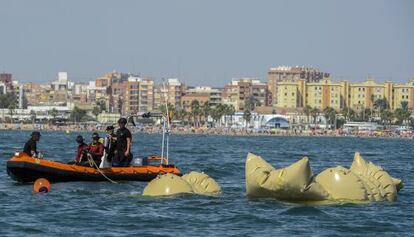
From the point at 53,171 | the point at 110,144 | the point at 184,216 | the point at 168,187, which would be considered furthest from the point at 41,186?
the point at 184,216

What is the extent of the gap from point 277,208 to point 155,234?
15.0 feet

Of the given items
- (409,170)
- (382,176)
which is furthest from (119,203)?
(409,170)

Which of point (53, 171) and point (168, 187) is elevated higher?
point (53, 171)

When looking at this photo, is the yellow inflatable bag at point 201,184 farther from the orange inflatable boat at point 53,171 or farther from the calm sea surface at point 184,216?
the orange inflatable boat at point 53,171

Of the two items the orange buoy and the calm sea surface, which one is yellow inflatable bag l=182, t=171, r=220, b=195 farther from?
the orange buoy

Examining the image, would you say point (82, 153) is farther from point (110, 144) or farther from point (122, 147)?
point (122, 147)

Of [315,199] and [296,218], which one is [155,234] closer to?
[296,218]

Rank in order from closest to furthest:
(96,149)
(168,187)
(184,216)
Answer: (184,216) < (168,187) < (96,149)

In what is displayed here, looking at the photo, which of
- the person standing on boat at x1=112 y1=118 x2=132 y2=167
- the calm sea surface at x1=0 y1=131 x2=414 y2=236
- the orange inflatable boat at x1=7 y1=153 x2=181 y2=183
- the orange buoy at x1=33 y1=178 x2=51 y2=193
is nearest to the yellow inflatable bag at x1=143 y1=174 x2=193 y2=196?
the calm sea surface at x1=0 y1=131 x2=414 y2=236

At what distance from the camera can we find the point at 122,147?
34.3 meters

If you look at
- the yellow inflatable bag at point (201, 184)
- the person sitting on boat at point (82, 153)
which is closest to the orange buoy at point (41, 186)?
the person sitting on boat at point (82, 153)

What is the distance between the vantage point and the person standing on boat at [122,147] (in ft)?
111

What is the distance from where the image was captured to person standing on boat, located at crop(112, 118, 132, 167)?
111ft

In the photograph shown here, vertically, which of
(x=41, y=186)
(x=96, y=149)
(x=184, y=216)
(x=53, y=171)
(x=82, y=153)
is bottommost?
(x=184, y=216)
